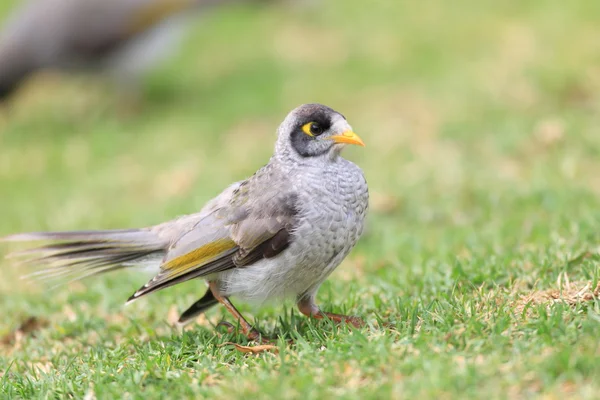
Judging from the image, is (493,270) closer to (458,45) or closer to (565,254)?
(565,254)

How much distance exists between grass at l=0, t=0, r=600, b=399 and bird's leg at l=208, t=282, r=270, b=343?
0.10 metres

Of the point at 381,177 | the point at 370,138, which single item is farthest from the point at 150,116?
the point at 381,177

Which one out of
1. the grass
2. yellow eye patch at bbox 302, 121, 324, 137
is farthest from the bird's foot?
yellow eye patch at bbox 302, 121, 324, 137

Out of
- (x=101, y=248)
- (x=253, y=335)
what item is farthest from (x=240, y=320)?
(x=101, y=248)

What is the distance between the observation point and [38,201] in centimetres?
977

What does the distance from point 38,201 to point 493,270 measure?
19.8 ft

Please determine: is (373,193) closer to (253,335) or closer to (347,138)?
(347,138)

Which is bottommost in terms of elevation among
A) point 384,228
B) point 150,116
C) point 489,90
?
point 384,228

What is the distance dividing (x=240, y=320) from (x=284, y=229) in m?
0.68

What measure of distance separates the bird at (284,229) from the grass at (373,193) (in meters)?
0.28

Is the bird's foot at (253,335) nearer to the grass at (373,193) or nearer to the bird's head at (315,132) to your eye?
the grass at (373,193)

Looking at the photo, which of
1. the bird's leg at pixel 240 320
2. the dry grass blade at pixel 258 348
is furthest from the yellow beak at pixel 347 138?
the dry grass blade at pixel 258 348

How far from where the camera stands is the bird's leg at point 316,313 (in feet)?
16.4

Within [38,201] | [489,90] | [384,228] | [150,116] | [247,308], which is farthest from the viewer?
[150,116]
